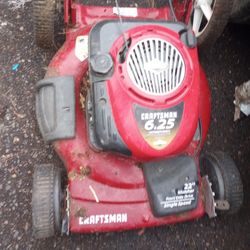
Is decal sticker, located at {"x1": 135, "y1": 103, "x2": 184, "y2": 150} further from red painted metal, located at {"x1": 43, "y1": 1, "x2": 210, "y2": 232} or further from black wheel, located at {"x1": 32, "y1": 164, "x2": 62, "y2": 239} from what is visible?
black wheel, located at {"x1": 32, "y1": 164, "x2": 62, "y2": 239}

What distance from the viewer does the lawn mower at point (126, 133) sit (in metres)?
1.25

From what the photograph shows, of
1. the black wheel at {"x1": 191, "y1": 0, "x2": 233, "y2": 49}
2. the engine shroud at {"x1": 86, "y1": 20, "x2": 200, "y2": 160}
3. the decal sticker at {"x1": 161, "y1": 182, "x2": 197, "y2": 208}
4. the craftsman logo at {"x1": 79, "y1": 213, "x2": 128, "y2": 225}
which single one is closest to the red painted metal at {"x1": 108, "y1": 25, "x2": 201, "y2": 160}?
the engine shroud at {"x1": 86, "y1": 20, "x2": 200, "y2": 160}

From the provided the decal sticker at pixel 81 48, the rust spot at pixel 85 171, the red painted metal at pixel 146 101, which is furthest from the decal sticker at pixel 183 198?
the decal sticker at pixel 81 48

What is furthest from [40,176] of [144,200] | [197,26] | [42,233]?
[197,26]

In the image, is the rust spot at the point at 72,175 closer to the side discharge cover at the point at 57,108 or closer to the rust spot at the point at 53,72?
the side discharge cover at the point at 57,108

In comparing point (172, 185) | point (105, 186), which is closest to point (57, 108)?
point (105, 186)

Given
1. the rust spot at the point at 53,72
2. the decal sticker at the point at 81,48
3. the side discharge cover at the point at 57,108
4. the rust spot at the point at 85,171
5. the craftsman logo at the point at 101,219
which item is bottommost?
the craftsman logo at the point at 101,219

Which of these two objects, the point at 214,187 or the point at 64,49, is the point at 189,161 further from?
the point at 64,49

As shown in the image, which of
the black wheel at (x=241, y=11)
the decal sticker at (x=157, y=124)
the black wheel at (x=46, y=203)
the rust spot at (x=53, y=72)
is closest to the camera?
the decal sticker at (x=157, y=124)

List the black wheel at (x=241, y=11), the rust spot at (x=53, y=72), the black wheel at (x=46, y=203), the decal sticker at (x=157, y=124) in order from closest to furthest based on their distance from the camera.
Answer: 1. the decal sticker at (x=157, y=124)
2. the black wheel at (x=46, y=203)
3. the rust spot at (x=53, y=72)
4. the black wheel at (x=241, y=11)

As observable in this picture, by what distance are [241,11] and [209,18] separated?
14 cm

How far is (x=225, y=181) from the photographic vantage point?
1447mm

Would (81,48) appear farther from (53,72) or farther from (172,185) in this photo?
(172,185)

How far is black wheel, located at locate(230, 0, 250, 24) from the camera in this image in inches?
66.9
